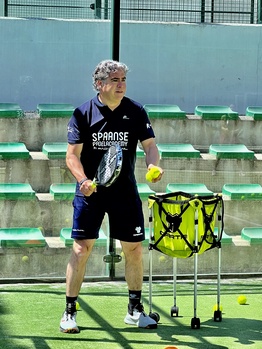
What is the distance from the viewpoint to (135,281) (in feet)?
20.8

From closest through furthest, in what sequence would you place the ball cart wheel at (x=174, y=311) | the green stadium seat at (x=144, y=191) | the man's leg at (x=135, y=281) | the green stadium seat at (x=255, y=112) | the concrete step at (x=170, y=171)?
1. the man's leg at (x=135, y=281)
2. the ball cart wheel at (x=174, y=311)
3. the concrete step at (x=170, y=171)
4. the green stadium seat at (x=144, y=191)
5. the green stadium seat at (x=255, y=112)

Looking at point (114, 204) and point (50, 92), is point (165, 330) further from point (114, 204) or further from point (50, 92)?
point (50, 92)

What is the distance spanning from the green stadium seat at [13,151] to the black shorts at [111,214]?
186cm

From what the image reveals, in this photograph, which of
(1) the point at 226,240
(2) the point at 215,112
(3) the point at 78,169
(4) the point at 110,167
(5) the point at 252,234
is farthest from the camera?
(2) the point at 215,112

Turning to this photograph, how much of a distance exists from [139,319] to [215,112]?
2848 millimetres

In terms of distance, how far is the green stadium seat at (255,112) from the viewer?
855 cm

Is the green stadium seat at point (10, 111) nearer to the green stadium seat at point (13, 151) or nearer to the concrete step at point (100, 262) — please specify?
the green stadium seat at point (13, 151)

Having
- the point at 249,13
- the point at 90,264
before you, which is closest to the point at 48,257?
the point at 90,264

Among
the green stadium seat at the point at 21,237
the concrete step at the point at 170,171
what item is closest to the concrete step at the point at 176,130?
the concrete step at the point at 170,171

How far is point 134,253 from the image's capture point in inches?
248

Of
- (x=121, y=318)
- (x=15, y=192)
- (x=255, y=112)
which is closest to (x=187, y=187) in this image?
(x=255, y=112)

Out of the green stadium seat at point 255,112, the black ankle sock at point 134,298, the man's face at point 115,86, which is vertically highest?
the man's face at point 115,86

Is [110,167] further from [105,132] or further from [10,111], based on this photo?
[10,111]

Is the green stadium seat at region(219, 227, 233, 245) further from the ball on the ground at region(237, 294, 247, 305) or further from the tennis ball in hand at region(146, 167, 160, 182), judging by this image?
the tennis ball in hand at region(146, 167, 160, 182)
